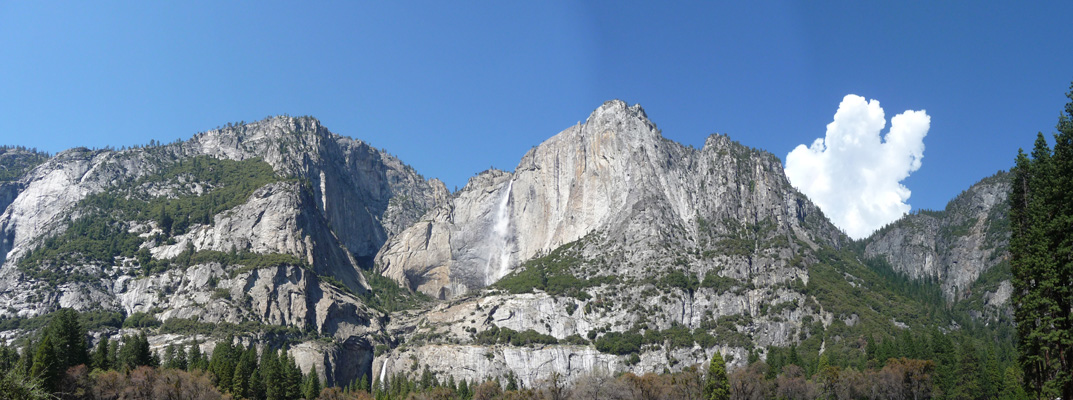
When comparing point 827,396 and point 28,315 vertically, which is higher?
point 28,315

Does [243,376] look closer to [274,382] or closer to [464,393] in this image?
[274,382]

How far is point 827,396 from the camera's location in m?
116

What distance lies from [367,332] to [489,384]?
58.8 metres

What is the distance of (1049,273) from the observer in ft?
173

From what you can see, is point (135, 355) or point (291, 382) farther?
point (291, 382)

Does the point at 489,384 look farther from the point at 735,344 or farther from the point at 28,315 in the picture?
the point at 28,315

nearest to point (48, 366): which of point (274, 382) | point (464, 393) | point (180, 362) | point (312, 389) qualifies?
point (274, 382)

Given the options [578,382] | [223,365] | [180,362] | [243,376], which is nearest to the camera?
[223,365]

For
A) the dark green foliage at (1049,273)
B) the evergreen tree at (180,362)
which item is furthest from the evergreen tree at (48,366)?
the dark green foliage at (1049,273)

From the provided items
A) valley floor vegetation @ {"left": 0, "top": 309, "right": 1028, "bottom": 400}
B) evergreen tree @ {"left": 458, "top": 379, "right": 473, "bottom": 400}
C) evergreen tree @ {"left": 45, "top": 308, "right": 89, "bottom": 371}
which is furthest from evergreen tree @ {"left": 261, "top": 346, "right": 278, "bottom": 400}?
evergreen tree @ {"left": 458, "top": 379, "right": 473, "bottom": 400}

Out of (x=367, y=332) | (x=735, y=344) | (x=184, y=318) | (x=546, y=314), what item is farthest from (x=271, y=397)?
(x=735, y=344)

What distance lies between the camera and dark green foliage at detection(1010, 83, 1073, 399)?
5138 centimetres

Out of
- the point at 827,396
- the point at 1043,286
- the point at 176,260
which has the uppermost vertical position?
the point at 176,260

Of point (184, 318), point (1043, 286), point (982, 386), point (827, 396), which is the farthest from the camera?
point (184, 318)
